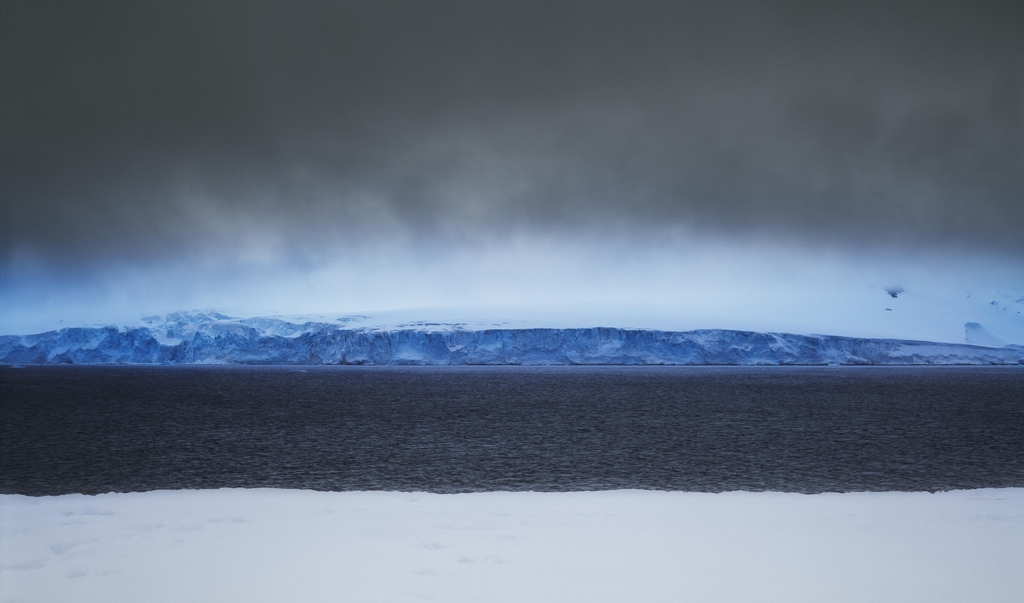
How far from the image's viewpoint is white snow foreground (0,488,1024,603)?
6.96 metres

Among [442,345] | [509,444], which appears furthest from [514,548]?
[442,345]

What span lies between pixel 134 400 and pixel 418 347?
5889 centimetres

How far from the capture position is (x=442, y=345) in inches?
4599

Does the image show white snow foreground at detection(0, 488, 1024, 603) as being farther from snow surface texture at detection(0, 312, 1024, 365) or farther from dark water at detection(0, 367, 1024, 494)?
snow surface texture at detection(0, 312, 1024, 365)

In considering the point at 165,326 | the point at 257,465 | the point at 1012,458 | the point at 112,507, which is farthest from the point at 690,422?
the point at 165,326

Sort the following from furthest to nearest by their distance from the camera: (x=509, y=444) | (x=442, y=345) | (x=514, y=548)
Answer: (x=442, y=345) < (x=509, y=444) < (x=514, y=548)

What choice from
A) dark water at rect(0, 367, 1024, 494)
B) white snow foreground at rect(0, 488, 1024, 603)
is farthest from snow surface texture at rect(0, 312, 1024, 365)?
white snow foreground at rect(0, 488, 1024, 603)

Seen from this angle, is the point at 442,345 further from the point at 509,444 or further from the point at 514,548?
the point at 514,548

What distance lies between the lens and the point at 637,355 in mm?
114562

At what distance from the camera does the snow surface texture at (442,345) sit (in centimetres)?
11394

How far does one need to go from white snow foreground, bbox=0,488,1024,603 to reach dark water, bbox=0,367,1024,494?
7908 mm

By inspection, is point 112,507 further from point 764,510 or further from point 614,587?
point 764,510

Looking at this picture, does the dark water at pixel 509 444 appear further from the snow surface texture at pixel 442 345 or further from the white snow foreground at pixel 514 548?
the snow surface texture at pixel 442 345

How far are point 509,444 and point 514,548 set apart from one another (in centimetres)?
2127
